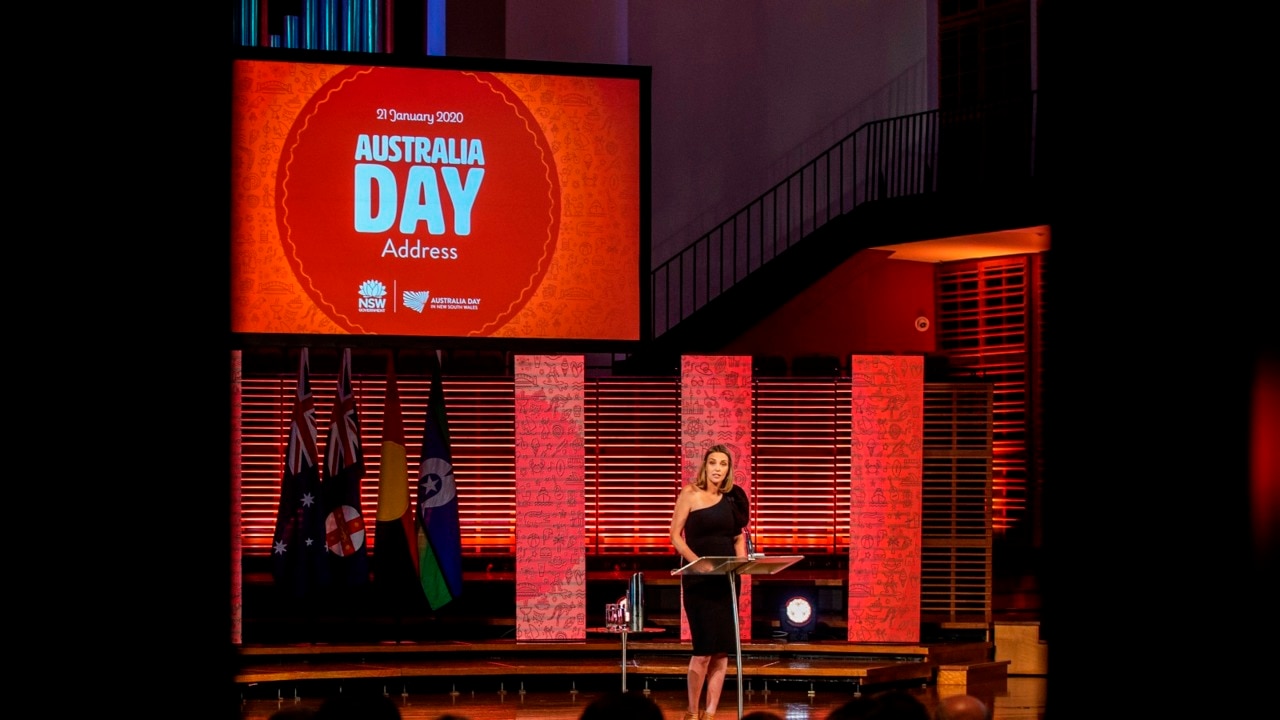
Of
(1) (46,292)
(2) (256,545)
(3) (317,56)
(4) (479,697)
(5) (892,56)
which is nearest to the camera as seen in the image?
(1) (46,292)

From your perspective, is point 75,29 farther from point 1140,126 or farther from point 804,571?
point 804,571

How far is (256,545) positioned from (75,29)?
7.38 meters

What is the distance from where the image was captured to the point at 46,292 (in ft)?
7.57

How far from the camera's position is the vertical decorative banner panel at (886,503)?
8688 mm

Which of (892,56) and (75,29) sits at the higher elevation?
(892,56)

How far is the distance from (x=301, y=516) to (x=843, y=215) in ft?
17.5

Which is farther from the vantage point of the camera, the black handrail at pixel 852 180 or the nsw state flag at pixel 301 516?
the black handrail at pixel 852 180

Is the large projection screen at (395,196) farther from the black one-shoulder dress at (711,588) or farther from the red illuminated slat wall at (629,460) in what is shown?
the black one-shoulder dress at (711,588)

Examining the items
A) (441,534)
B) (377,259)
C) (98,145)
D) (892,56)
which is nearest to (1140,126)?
(98,145)

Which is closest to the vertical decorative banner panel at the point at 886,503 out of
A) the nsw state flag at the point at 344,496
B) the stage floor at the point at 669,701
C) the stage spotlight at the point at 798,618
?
the stage spotlight at the point at 798,618

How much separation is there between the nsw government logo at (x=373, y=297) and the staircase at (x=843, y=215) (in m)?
3.85

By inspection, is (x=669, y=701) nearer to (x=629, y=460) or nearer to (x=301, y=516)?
(x=629, y=460)

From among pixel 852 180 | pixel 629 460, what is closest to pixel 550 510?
Result: pixel 629 460

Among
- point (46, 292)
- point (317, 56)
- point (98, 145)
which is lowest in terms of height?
point (46, 292)
